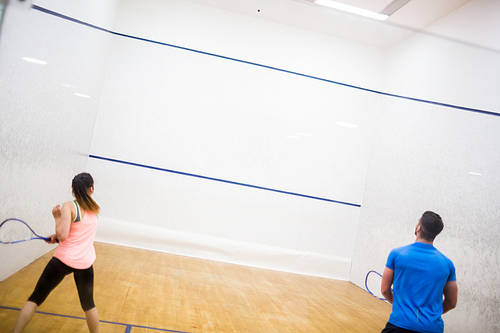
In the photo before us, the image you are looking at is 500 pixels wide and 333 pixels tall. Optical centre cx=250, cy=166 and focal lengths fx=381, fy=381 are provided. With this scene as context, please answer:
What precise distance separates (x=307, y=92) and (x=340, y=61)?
660 millimetres

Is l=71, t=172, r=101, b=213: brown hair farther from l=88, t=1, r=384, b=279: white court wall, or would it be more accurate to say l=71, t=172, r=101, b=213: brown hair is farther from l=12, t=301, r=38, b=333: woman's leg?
l=88, t=1, r=384, b=279: white court wall

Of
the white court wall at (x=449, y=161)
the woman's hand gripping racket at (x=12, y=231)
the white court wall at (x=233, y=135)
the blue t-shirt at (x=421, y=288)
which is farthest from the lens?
the white court wall at (x=233, y=135)

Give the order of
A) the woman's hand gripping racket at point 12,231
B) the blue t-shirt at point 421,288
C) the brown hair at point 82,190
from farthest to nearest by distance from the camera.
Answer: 1. the woman's hand gripping racket at point 12,231
2. the brown hair at point 82,190
3. the blue t-shirt at point 421,288

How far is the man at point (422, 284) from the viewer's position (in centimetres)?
163

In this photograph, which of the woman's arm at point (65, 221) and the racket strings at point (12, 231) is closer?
the woman's arm at point (65, 221)

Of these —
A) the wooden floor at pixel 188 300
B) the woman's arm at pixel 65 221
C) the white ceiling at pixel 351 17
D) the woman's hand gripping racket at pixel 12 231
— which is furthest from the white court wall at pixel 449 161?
the woman's hand gripping racket at pixel 12 231

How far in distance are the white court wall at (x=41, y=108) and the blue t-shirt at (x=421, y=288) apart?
2292mm

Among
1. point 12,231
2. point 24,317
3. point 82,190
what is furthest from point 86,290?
point 12,231

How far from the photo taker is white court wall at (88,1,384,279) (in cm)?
495

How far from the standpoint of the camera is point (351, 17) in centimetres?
477

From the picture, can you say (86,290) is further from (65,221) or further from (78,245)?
(65,221)

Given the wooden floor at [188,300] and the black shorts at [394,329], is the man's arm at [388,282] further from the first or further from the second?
the wooden floor at [188,300]

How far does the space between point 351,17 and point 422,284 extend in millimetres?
3960

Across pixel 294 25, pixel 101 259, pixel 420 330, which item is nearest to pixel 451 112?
pixel 294 25
